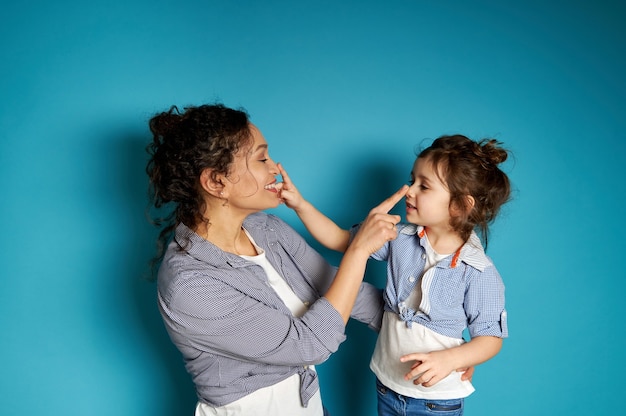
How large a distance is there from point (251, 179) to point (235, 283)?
0.87ft

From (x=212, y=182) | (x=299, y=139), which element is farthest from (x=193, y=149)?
(x=299, y=139)

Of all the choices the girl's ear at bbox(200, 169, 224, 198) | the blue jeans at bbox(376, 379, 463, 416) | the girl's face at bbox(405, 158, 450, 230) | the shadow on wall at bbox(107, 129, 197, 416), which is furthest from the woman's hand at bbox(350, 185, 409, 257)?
the shadow on wall at bbox(107, 129, 197, 416)

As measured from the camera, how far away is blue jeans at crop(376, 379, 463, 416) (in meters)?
1.48

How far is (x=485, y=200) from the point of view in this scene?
4.95 feet

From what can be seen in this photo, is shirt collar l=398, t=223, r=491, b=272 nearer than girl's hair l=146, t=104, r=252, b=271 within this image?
No

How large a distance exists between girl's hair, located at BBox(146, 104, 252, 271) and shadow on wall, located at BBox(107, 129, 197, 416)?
0.43 m

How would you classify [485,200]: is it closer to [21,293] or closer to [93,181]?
[93,181]

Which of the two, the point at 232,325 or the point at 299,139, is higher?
the point at 299,139

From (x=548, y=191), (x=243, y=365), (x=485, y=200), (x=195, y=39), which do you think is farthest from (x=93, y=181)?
(x=548, y=191)

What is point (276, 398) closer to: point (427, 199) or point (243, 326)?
point (243, 326)

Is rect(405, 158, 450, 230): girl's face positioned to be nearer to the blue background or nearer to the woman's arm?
the woman's arm

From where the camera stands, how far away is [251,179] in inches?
53.9

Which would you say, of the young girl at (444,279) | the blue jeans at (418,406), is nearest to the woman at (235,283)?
the young girl at (444,279)

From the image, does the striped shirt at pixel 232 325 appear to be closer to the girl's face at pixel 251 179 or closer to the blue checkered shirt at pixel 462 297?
the girl's face at pixel 251 179
